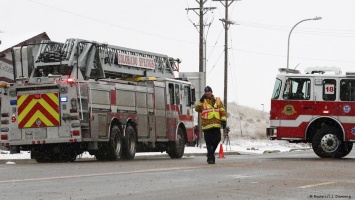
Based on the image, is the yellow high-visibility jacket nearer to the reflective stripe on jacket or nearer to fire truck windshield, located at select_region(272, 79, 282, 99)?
the reflective stripe on jacket

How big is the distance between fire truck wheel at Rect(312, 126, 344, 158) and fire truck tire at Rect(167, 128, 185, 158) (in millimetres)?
5328

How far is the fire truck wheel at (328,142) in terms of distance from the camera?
25.1 meters

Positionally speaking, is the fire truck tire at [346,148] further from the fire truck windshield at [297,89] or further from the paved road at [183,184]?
the paved road at [183,184]

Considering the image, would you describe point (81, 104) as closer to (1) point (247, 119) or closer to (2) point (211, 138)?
(2) point (211, 138)

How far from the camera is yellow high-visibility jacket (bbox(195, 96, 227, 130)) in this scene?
798 inches

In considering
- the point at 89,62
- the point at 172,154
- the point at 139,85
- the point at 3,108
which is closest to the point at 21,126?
the point at 3,108

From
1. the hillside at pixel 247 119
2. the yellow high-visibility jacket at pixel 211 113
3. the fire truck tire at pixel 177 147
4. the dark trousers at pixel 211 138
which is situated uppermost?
the yellow high-visibility jacket at pixel 211 113

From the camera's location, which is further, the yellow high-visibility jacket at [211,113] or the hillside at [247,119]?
the hillside at [247,119]

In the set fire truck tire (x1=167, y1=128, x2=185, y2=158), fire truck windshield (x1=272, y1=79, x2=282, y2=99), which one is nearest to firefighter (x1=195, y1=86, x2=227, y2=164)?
fire truck windshield (x1=272, y1=79, x2=282, y2=99)

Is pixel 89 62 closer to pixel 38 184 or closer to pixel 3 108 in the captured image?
pixel 3 108

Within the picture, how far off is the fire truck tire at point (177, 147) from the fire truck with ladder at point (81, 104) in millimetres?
719

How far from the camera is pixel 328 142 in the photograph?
2505cm

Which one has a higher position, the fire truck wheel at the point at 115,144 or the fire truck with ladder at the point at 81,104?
the fire truck with ladder at the point at 81,104

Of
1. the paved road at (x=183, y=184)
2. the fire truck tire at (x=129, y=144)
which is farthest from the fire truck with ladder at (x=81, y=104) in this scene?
the paved road at (x=183, y=184)
